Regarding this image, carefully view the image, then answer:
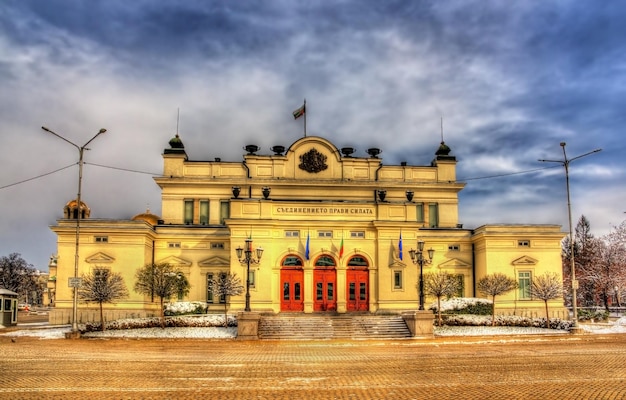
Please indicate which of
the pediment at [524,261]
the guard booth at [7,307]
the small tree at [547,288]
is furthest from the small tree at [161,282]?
the pediment at [524,261]

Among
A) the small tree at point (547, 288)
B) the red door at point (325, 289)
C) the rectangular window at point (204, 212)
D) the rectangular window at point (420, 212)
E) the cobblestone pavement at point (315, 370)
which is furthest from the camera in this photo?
the rectangular window at point (420, 212)

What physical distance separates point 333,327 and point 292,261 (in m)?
→ 7.40

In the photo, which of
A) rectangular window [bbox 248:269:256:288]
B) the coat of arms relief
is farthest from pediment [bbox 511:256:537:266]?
rectangular window [bbox 248:269:256:288]

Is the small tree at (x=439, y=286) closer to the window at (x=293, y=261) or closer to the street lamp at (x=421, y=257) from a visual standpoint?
the street lamp at (x=421, y=257)

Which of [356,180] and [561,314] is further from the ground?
[356,180]

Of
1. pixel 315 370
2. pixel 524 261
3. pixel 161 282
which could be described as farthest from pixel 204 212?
pixel 315 370

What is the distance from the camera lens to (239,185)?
174 feet

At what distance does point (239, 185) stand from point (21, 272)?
7450cm

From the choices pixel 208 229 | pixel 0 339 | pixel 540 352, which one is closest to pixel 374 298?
pixel 208 229

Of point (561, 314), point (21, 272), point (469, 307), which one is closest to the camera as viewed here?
point (469, 307)

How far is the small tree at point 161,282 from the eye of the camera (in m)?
39.6

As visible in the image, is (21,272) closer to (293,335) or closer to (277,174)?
(277,174)

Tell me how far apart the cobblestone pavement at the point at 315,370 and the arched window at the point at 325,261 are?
40.7 feet

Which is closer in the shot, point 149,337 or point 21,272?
point 149,337
